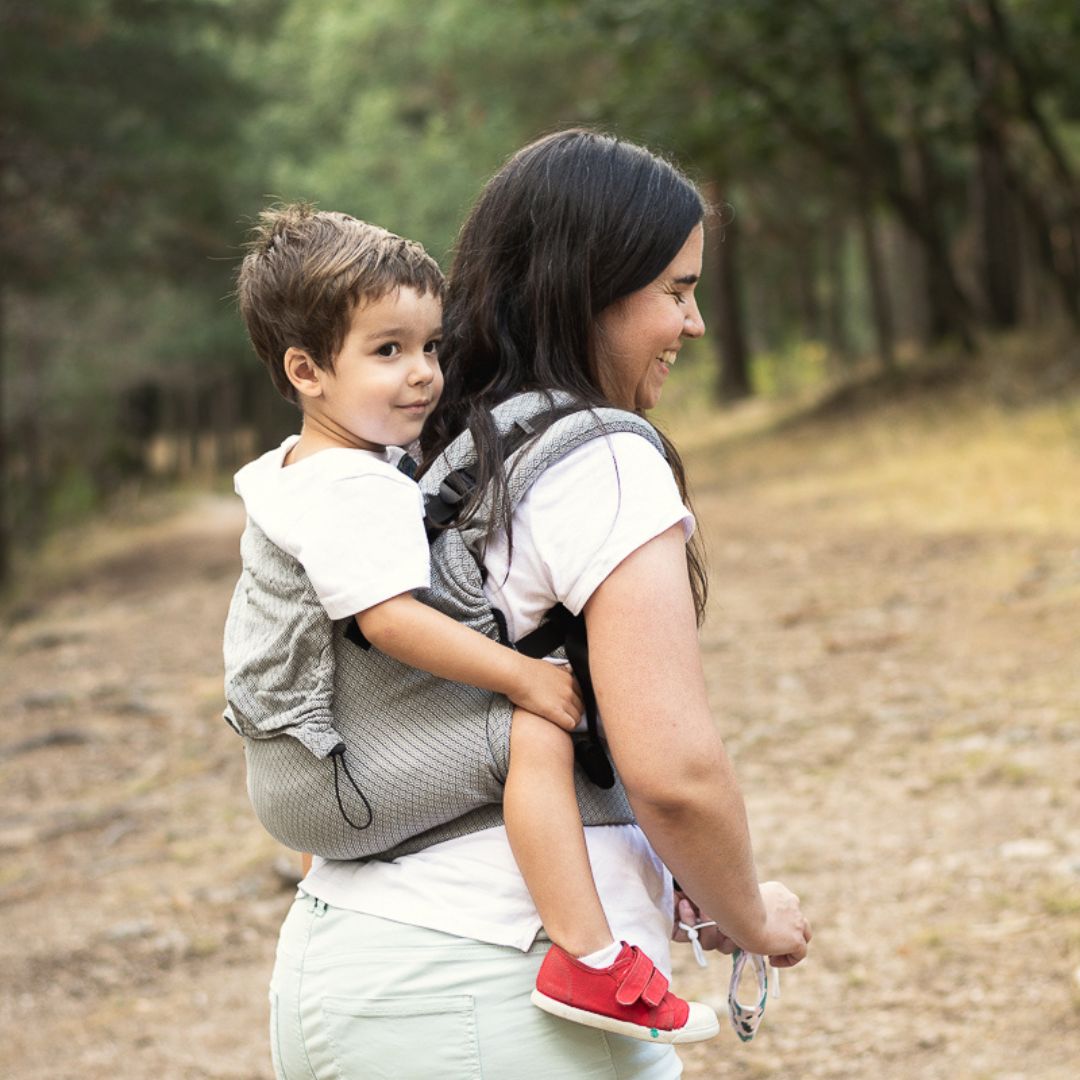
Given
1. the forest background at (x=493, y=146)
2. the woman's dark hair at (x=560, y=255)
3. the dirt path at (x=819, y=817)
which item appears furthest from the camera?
the forest background at (x=493, y=146)

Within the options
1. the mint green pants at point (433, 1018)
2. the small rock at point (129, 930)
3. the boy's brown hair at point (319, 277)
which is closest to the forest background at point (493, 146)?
the small rock at point (129, 930)

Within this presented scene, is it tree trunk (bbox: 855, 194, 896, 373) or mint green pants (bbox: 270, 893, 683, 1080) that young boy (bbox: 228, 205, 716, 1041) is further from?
tree trunk (bbox: 855, 194, 896, 373)

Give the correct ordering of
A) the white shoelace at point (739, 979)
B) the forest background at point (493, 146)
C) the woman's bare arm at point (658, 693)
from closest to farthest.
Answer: the woman's bare arm at point (658, 693) → the white shoelace at point (739, 979) → the forest background at point (493, 146)

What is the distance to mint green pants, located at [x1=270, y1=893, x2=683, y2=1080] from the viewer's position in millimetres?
1642

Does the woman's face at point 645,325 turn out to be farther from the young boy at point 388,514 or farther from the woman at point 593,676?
the young boy at point 388,514

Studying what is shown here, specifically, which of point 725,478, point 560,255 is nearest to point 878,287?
point 725,478

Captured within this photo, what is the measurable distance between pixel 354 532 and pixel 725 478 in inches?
583

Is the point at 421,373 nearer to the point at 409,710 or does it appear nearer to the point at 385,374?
the point at 385,374

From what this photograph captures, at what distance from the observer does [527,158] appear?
1793 mm

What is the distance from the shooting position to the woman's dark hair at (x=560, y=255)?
1.73 m

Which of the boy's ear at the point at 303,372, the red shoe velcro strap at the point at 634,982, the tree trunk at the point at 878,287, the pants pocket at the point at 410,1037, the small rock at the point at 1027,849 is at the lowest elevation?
the tree trunk at the point at 878,287

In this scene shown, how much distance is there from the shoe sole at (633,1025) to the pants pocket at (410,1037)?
89 mm

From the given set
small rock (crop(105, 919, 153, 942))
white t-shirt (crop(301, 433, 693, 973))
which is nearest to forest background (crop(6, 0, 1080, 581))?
small rock (crop(105, 919, 153, 942))

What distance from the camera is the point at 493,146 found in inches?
940
